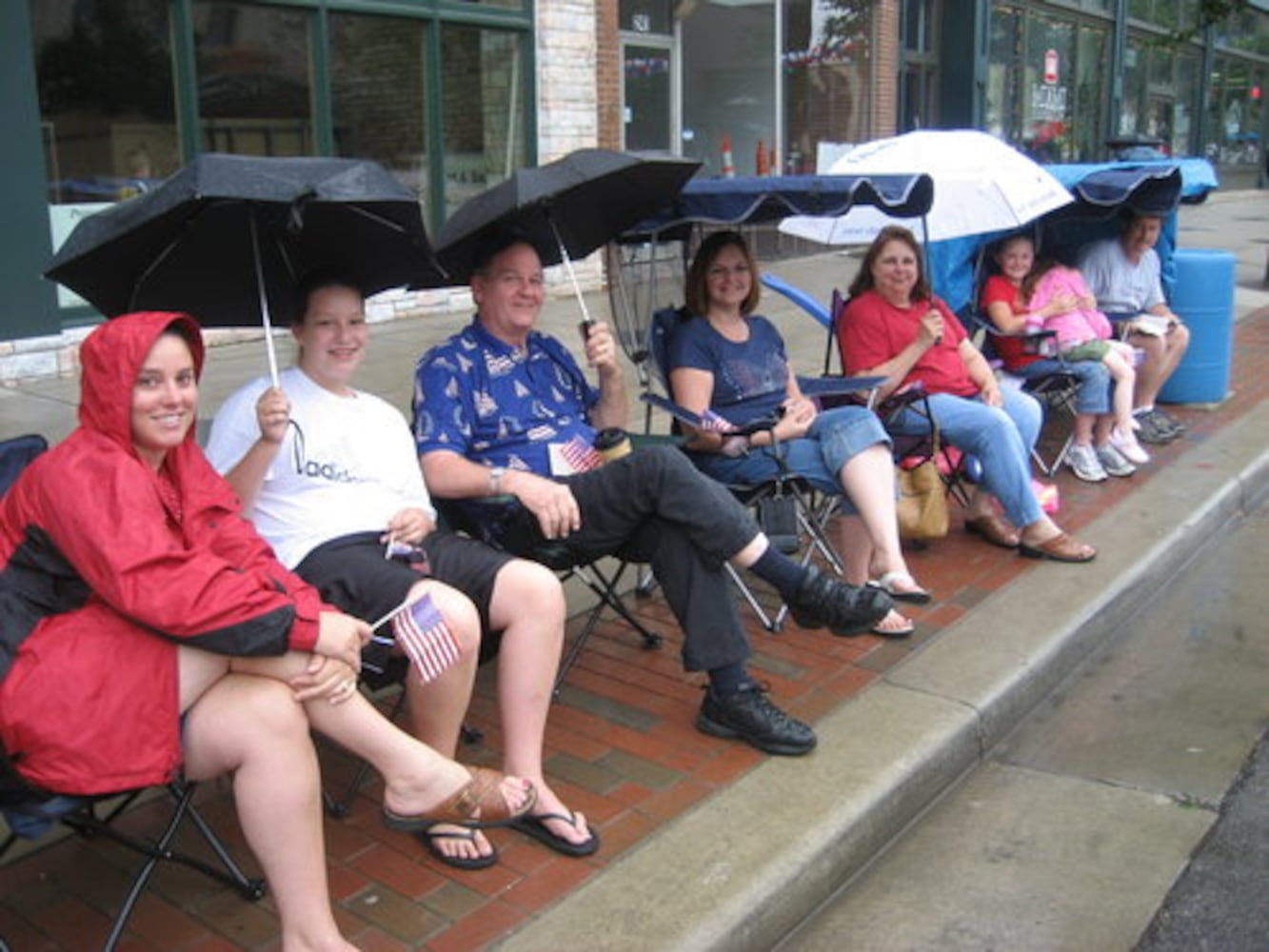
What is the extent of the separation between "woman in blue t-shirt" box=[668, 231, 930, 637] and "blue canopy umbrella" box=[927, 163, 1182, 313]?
6.07ft

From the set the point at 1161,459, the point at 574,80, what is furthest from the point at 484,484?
the point at 574,80

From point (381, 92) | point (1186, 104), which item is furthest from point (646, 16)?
point (1186, 104)

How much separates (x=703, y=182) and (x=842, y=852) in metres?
2.56

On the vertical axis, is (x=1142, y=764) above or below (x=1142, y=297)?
below

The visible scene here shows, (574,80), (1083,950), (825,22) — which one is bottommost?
(1083,950)

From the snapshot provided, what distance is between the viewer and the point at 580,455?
3994 millimetres

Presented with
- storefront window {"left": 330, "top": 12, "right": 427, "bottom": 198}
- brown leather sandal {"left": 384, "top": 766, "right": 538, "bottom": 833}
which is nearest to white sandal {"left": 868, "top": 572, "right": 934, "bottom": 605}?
brown leather sandal {"left": 384, "top": 766, "right": 538, "bottom": 833}

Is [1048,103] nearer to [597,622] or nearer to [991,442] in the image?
[991,442]

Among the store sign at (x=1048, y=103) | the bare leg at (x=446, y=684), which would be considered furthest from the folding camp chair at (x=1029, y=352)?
the store sign at (x=1048, y=103)

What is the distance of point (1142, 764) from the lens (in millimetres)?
3898

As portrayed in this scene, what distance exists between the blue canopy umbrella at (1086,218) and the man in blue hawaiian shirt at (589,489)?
298 centimetres

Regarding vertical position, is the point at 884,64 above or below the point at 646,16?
below

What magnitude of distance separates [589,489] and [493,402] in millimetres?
423

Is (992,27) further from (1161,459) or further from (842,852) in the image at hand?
(842,852)
